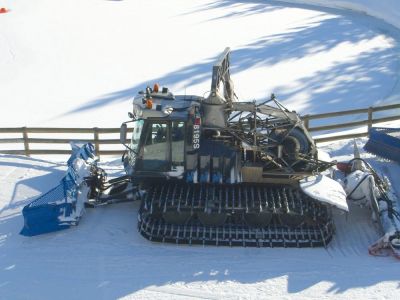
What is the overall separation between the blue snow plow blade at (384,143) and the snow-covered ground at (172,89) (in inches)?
13.0

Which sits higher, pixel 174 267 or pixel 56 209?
pixel 56 209

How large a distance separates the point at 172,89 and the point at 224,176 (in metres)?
8.35

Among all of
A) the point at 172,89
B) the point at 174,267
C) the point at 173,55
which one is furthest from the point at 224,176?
the point at 173,55

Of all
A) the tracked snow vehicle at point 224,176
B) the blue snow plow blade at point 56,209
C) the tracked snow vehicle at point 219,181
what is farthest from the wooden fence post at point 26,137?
the tracked snow vehicle at point 224,176

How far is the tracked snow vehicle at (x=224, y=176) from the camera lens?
9.05 metres

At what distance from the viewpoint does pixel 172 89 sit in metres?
17.3

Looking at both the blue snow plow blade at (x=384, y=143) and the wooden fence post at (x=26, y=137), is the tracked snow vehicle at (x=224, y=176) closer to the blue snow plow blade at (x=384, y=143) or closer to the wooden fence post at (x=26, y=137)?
the blue snow plow blade at (x=384, y=143)

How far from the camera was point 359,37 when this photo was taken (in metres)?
24.0

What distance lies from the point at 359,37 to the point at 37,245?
18.8 meters

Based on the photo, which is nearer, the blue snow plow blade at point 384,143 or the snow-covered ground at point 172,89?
the snow-covered ground at point 172,89

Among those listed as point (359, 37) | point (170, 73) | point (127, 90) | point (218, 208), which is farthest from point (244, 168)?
point (359, 37)

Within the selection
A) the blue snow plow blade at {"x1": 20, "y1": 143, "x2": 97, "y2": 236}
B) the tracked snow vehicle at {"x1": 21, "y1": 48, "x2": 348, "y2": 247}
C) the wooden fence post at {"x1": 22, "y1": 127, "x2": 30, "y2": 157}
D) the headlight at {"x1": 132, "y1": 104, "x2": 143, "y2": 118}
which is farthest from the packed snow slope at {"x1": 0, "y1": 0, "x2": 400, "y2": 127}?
the tracked snow vehicle at {"x1": 21, "y1": 48, "x2": 348, "y2": 247}

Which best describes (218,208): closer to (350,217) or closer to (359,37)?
(350,217)

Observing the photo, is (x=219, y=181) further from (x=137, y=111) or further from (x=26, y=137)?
(x=26, y=137)
